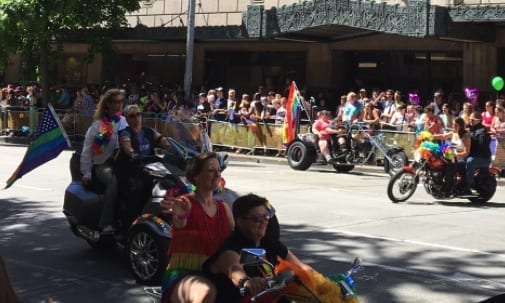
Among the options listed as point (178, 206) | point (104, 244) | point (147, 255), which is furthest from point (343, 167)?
point (178, 206)

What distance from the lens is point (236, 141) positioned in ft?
75.3

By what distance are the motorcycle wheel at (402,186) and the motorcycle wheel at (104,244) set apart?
5830 millimetres

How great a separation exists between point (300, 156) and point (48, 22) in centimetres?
→ 1280

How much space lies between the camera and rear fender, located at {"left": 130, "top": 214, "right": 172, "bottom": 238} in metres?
7.04

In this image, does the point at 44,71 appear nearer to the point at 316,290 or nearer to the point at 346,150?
the point at 346,150

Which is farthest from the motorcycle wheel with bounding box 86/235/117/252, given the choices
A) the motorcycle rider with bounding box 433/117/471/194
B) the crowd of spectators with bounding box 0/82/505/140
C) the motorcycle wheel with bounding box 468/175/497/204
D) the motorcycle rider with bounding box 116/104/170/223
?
the motorcycle wheel with bounding box 468/175/497/204

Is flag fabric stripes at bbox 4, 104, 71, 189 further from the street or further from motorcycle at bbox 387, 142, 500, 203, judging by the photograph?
motorcycle at bbox 387, 142, 500, 203

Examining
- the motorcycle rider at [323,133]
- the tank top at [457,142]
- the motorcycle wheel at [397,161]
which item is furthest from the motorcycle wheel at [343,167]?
the tank top at [457,142]

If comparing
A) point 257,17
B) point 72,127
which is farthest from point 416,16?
point 72,127

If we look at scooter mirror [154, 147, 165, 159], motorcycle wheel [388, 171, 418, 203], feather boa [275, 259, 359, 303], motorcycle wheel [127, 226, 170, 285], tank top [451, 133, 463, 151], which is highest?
tank top [451, 133, 463, 151]

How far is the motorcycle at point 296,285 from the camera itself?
3537 mm

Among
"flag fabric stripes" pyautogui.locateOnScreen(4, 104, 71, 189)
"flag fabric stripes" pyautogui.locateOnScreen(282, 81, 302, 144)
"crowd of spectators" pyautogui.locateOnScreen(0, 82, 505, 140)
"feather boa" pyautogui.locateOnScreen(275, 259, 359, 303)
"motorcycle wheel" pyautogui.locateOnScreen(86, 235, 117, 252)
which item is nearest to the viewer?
"feather boa" pyautogui.locateOnScreen(275, 259, 359, 303)

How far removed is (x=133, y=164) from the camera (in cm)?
774

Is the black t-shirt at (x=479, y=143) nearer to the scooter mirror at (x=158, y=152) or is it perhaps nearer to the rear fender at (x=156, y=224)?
the scooter mirror at (x=158, y=152)
